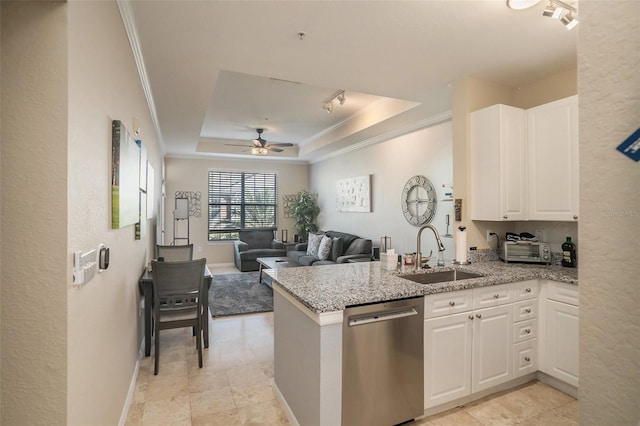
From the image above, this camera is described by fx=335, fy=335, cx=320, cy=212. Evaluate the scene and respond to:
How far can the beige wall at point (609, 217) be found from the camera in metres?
0.47

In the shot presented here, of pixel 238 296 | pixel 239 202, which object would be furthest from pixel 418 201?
pixel 239 202

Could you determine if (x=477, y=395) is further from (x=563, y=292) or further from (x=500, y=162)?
(x=500, y=162)

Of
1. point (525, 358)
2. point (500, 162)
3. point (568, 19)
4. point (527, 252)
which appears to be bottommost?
point (525, 358)

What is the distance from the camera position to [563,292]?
2564mm

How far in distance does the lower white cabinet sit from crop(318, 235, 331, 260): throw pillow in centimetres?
390

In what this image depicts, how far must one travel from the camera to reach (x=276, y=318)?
2562 mm

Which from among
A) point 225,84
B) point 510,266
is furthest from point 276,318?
point 225,84

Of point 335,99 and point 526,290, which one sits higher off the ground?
point 335,99

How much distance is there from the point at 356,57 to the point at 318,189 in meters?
5.72

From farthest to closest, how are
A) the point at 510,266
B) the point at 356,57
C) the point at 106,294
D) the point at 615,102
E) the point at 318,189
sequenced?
the point at 318,189, the point at 510,266, the point at 356,57, the point at 106,294, the point at 615,102

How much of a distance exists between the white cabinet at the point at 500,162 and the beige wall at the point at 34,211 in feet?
10.1

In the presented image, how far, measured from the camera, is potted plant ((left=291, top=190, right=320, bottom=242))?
8203 mm

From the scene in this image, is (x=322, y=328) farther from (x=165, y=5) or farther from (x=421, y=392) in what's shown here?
(x=165, y=5)

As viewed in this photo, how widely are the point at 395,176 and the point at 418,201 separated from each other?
0.76m
